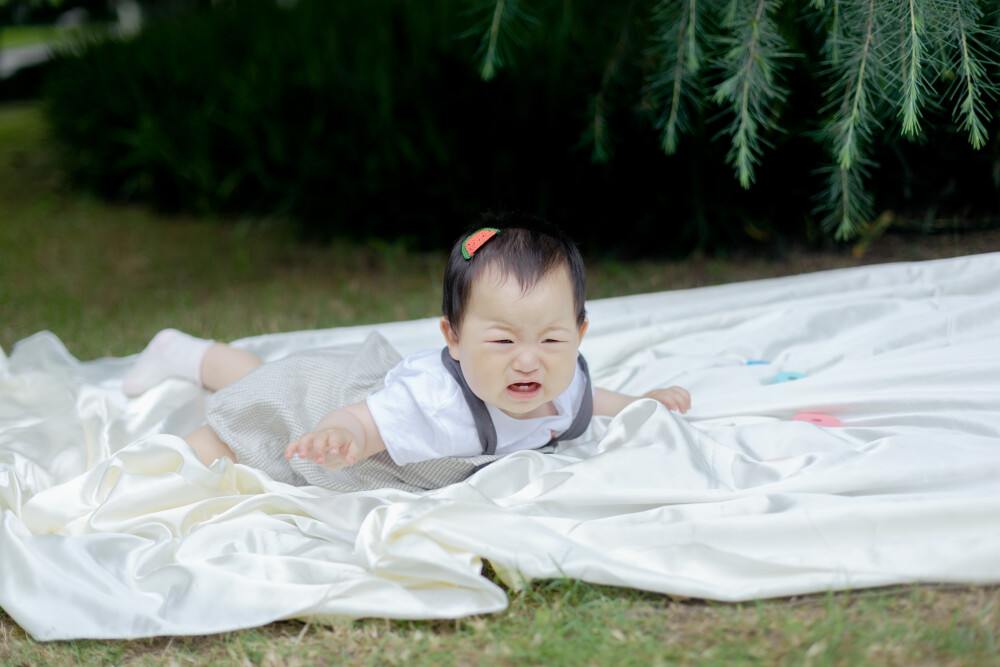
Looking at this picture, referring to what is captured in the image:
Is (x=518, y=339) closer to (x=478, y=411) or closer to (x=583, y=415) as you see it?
(x=478, y=411)

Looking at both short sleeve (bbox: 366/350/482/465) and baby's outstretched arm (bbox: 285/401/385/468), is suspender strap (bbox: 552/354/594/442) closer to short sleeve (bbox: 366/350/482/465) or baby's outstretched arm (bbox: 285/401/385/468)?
short sleeve (bbox: 366/350/482/465)

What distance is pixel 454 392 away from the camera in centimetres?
213

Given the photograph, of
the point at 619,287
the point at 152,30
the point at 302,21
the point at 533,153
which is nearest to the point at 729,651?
the point at 619,287

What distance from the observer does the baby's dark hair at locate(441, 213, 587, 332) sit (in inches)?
77.8

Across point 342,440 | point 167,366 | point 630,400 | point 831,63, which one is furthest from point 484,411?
point 831,63

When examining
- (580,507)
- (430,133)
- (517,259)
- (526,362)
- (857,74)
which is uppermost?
(857,74)

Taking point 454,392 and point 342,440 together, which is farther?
point 454,392

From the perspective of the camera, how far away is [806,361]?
277cm

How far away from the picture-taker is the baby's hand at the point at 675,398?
2.46m

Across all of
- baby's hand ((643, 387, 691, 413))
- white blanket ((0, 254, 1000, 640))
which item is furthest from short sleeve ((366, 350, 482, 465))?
baby's hand ((643, 387, 691, 413))

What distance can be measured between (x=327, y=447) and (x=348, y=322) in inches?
85.0

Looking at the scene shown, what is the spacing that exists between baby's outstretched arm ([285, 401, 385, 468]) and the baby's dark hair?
30 cm

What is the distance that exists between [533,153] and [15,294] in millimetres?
2805

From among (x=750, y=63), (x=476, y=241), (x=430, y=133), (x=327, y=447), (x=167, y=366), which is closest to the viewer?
(x=327, y=447)
